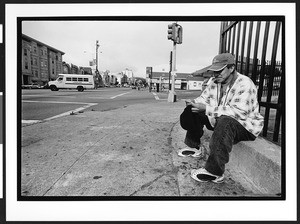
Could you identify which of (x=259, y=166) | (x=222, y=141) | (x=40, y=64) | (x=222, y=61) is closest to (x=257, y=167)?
(x=259, y=166)

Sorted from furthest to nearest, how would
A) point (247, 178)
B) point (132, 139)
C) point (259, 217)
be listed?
point (132, 139) → point (247, 178) → point (259, 217)

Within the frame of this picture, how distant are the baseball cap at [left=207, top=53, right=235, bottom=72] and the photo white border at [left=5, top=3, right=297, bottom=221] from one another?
325 millimetres

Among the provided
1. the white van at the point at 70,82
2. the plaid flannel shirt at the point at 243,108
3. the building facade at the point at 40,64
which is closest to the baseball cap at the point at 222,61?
the plaid flannel shirt at the point at 243,108

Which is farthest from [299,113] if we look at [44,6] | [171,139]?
[44,6]

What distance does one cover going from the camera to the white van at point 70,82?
69.7 ft

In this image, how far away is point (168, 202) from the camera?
1375 millimetres

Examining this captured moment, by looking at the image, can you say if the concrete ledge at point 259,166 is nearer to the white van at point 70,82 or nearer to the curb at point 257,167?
the curb at point 257,167

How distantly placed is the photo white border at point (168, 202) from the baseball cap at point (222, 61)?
12.8 inches

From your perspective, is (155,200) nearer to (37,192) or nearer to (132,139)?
(37,192)

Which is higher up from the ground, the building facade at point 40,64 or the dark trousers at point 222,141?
the building facade at point 40,64

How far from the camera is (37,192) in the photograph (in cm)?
143

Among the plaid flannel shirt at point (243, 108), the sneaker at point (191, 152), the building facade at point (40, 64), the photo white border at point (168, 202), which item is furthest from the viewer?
the building facade at point (40, 64)

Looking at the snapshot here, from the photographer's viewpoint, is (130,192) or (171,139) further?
(171,139)

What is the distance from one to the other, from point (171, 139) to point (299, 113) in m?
1.59
